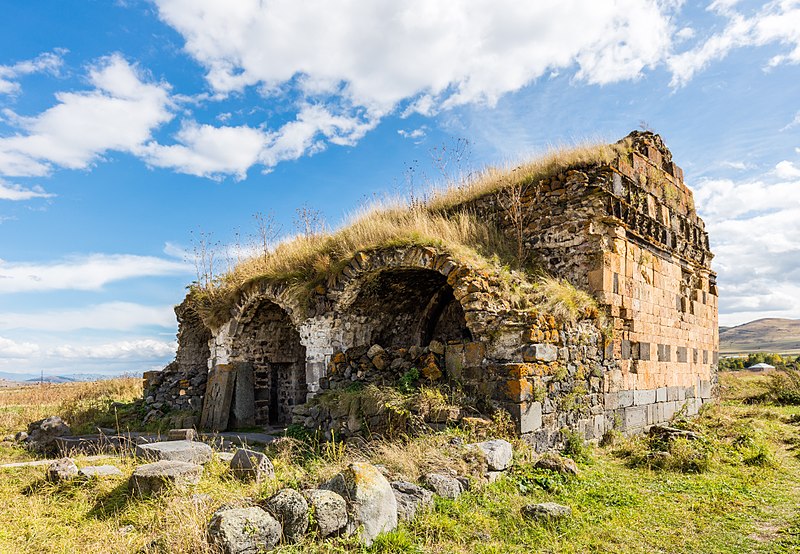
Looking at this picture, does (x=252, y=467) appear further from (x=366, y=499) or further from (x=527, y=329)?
(x=527, y=329)

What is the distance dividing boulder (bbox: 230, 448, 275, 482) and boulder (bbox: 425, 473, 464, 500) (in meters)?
1.76

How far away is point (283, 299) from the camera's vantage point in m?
11.9

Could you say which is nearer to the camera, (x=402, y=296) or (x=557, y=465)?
(x=557, y=465)

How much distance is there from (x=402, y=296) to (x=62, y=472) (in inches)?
266

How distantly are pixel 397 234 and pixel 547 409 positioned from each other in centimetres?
406

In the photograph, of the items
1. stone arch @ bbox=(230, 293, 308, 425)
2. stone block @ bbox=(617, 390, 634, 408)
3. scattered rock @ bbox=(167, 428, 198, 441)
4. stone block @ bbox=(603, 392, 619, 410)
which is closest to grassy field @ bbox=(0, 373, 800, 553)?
stone block @ bbox=(603, 392, 619, 410)

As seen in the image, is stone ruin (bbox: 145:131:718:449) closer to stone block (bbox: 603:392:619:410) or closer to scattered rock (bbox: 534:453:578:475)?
stone block (bbox: 603:392:619:410)

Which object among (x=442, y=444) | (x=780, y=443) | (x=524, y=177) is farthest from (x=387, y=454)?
(x=780, y=443)

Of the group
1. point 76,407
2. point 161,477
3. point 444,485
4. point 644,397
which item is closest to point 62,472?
point 161,477

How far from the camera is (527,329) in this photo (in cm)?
845

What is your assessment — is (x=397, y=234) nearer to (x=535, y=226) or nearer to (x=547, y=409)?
(x=535, y=226)

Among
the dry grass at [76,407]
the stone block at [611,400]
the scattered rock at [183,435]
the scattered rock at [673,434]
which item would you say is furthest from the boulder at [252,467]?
the dry grass at [76,407]

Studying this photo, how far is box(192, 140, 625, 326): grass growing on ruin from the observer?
10523 mm

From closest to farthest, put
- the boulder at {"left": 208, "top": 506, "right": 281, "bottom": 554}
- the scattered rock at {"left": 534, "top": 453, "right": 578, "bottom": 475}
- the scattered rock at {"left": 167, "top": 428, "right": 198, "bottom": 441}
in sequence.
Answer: the boulder at {"left": 208, "top": 506, "right": 281, "bottom": 554}
the scattered rock at {"left": 534, "top": 453, "right": 578, "bottom": 475}
the scattered rock at {"left": 167, "top": 428, "right": 198, "bottom": 441}
